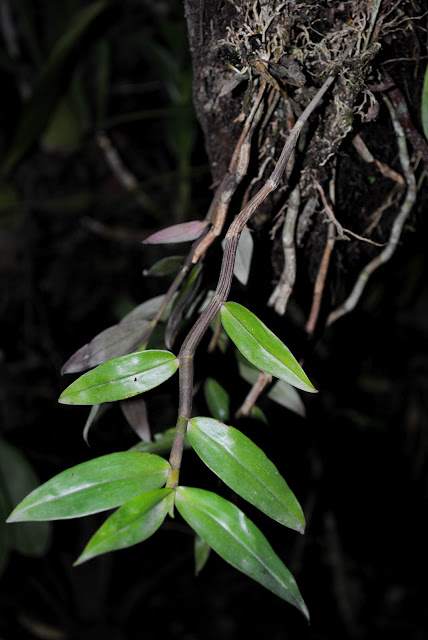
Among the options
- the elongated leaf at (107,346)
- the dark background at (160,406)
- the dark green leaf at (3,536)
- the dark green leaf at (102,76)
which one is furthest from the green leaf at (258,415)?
the dark green leaf at (102,76)

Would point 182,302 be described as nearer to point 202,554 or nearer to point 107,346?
point 107,346

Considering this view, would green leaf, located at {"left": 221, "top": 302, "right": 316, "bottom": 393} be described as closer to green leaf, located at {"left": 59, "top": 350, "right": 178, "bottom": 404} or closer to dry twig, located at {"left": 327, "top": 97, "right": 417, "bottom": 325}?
green leaf, located at {"left": 59, "top": 350, "right": 178, "bottom": 404}

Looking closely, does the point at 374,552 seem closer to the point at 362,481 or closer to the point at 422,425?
the point at 362,481

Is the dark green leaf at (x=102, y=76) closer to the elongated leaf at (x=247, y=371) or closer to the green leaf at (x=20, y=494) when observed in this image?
the green leaf at (x=20, y=494)

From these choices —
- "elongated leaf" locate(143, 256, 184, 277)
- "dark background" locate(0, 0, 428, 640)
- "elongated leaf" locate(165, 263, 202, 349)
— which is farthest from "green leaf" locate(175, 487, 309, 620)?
"dark background" locate(0, 0, 428, 640)

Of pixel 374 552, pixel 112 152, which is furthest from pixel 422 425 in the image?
pixel 112 152
